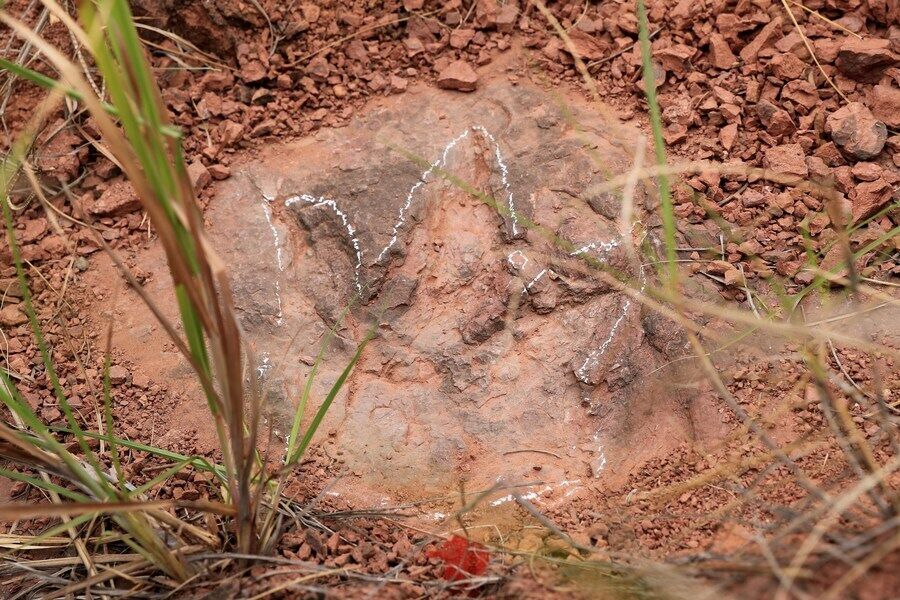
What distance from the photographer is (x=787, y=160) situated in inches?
88.7

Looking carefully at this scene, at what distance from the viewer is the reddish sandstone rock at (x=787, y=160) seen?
224cm

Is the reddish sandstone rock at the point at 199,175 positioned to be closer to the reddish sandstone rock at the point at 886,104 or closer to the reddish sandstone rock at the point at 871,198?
the reddish sandstone rock at the point at 871,198

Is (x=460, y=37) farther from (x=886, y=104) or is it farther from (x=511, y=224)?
(x=886, y=104)

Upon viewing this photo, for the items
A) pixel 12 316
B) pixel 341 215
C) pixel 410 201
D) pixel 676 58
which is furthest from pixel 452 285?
pixel 12 316

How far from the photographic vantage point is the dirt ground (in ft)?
6.70

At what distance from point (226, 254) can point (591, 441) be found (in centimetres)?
119

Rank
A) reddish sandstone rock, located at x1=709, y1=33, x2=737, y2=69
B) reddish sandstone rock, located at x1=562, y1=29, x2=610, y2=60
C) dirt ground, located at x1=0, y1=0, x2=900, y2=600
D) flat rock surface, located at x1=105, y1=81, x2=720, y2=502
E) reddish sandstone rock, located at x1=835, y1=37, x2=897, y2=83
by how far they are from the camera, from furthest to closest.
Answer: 1. reddish sandstone rock, located at x1=562, y1=29, x2=610, y2=60
2. reddish sandstone rock, located at x1=709, y1=33, x2=737, y2=69
3. reddish sandstone rock, located at x1=835, y1=37, x2=897, y2=83
4. flat rock surface, located at x1=105, y1=81, x2=720, y2=502
5. dirt ground, located at x1=0, y1=0, x2=900, y2=600

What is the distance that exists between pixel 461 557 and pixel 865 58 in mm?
1777

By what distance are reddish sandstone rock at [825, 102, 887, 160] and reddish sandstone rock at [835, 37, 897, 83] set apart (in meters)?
0.13

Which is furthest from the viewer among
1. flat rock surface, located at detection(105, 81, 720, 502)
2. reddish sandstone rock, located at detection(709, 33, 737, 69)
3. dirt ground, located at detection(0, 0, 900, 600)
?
reddish sandstone rock, located at detection(709, 33, 737, 69)

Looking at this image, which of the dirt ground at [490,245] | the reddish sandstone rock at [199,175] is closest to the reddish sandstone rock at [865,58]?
the dirt ground at [490,245]

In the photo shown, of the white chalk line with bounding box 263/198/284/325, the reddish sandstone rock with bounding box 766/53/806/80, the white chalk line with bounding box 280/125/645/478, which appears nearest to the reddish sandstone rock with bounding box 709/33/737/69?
the reddish sandstone rock with bounding box 766/53/806/80

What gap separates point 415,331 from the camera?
7.55ft

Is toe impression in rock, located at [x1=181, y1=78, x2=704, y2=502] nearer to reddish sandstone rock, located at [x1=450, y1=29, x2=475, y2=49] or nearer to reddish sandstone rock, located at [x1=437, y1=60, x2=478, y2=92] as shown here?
reddish sandstone rock, located at [x1=437, y1=60, x2=478, y2=92]
